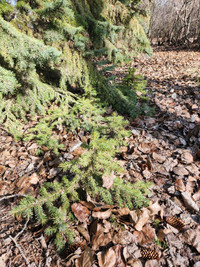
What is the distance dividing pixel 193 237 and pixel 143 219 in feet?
1.51

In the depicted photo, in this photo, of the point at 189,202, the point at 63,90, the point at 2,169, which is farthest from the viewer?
the point at 63,90

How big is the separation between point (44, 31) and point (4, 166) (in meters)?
2.06

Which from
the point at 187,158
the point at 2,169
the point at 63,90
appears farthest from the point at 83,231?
the point at 63,90

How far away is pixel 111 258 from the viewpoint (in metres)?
1.13

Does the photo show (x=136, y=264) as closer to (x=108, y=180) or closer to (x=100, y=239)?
(x=100, y=239)

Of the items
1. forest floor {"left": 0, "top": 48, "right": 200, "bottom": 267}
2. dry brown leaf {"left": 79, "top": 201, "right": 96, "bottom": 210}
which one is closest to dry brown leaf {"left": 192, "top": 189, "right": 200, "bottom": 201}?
forest floor {"left": 0, "top": 48, "right": 200, "bottom": 267}

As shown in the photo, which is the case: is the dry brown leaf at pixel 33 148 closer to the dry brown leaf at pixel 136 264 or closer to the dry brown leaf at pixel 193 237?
the dry brown leaf at pixel 136 264

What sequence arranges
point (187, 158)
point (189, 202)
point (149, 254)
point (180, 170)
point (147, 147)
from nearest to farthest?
1. point (149, 254)
2. point (189, 202)
3. point (180, 170)
4. point (187, 158)
5. point (147, 147)

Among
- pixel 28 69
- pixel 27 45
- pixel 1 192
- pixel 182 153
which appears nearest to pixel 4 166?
pixel 1 192

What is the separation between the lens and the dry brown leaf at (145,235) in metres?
1.28

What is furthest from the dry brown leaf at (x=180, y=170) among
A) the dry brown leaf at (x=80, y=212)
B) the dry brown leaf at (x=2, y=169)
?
the dry brown leaf at (x=2, y=169)

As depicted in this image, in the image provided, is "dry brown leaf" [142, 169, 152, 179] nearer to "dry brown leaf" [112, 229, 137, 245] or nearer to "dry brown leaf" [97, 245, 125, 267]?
"dry brown leaf" [112, 229, 137, 245]

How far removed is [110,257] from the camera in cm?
114

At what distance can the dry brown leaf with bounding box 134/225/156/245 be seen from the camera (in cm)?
128
